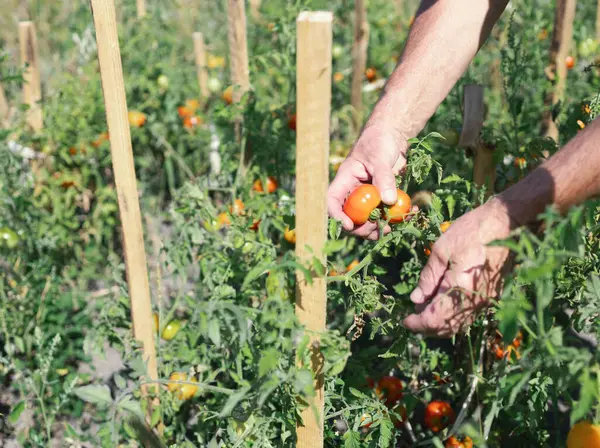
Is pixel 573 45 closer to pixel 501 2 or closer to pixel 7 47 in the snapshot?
pixel 501 2

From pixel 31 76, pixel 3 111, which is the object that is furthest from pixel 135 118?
pixel 3 111

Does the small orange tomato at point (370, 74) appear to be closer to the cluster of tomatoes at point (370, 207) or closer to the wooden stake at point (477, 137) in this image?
the wooden stake at point (477, 137)

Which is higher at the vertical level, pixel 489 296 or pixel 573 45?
pixel 573 45

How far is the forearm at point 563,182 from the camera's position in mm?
1214

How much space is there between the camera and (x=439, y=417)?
191cm

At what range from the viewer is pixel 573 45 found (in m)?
3.54

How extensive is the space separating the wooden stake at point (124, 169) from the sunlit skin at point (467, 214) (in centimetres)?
54

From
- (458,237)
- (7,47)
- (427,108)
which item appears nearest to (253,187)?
(427,108)

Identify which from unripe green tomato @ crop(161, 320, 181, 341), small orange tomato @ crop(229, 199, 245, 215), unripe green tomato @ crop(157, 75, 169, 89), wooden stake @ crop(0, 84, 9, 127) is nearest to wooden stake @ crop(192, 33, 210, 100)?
unripe green tomato @ crop(157, 75, 169, 89)

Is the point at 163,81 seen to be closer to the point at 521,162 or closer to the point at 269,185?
the point at 269,185

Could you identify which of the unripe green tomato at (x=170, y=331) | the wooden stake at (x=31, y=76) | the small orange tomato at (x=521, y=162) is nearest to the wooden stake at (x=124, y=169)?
the unripe green tomato at (x=170, y=331)

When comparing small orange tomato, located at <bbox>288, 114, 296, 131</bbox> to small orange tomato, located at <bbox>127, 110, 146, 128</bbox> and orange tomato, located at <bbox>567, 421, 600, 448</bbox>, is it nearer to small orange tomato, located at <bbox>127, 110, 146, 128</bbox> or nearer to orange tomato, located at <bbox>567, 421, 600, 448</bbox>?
small orange tomato, located at <bbox>127, 110, 146, 128</bbox>

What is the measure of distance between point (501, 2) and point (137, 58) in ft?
7.27

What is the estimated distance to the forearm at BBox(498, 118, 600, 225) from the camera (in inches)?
47.8
